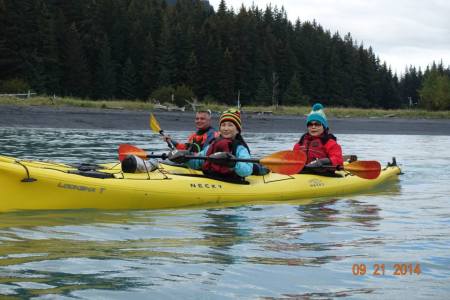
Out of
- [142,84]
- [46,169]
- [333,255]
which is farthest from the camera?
[142,84]

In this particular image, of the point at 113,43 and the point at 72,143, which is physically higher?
the point at 113,43

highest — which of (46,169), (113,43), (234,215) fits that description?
(113,43)

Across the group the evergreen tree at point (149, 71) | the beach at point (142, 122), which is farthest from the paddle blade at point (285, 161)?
the evergreen tree at point (149, 71)

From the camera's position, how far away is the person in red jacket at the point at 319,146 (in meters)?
9.81

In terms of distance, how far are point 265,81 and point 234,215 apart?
58.8 metres

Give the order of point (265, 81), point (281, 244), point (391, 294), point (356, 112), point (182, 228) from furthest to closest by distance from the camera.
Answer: point (265, 81)
point (356, 112)
point (182, 228)
point (281, 244)
point (391, 294)

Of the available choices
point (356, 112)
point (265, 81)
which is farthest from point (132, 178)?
point (265, 81)

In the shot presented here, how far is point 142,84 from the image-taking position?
59.4 metres

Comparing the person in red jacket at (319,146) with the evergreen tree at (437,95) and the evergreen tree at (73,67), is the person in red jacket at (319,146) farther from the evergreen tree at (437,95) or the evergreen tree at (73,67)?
the evergreen tree at (437,95)

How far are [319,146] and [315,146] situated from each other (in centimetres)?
7

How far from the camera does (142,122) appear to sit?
2822 cm

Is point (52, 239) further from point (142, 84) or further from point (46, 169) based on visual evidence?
point (142, 84)
